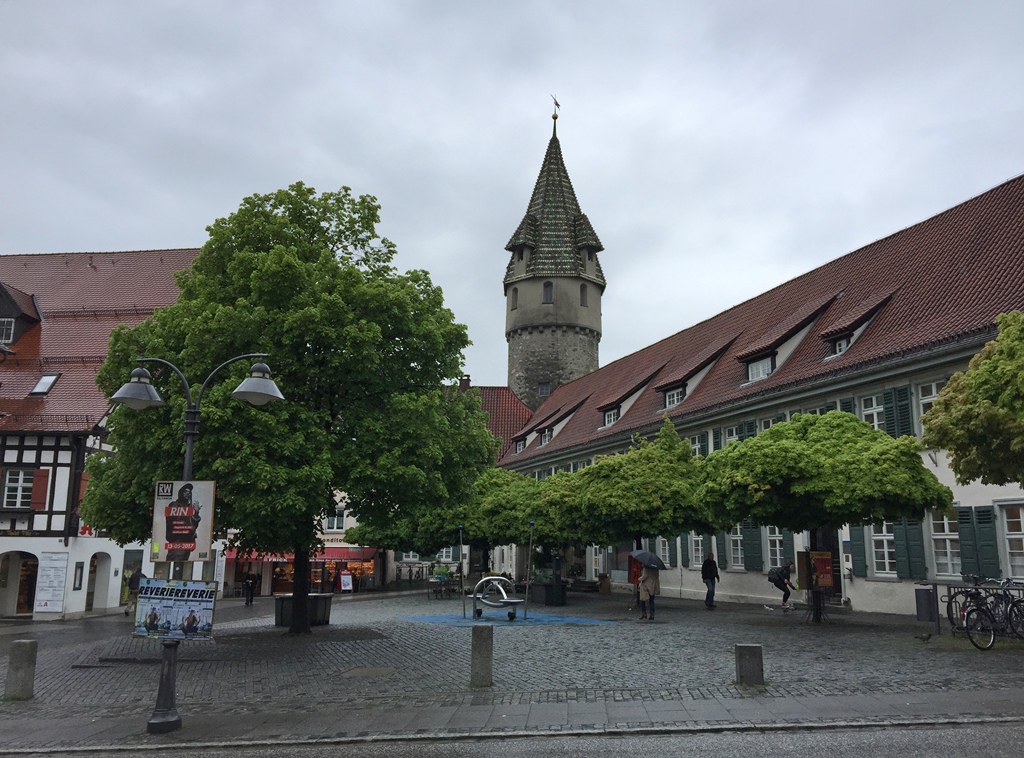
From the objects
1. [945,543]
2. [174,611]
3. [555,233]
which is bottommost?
[174,611]

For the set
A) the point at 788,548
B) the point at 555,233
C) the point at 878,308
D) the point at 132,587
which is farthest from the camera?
the point at 555,233

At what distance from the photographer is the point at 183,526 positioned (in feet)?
37.8

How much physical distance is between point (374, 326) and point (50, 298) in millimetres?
27111

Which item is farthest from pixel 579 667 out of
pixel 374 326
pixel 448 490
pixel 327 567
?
pixel 327 567

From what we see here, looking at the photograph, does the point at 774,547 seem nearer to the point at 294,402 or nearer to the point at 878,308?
the point at 878,308

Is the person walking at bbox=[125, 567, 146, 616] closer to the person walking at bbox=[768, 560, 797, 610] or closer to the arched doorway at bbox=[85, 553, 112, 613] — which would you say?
the arched doorway at bbox=[85, 553, 112, 613]

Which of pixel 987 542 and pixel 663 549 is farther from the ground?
pixel 987 542

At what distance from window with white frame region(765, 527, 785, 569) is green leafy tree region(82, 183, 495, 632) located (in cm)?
1227

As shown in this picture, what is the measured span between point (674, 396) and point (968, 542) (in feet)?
53.9

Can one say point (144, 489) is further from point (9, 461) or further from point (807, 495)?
point (9, 461)

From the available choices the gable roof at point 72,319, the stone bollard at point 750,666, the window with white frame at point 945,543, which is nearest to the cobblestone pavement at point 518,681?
the stone bollard at point 750,666

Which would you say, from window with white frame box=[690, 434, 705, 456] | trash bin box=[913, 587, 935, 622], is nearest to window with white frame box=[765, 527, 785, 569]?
window with white frame box=[690, 434, 705, 456]

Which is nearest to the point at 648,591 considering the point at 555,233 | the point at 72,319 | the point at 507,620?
the point at 507,620

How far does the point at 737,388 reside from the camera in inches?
1253
